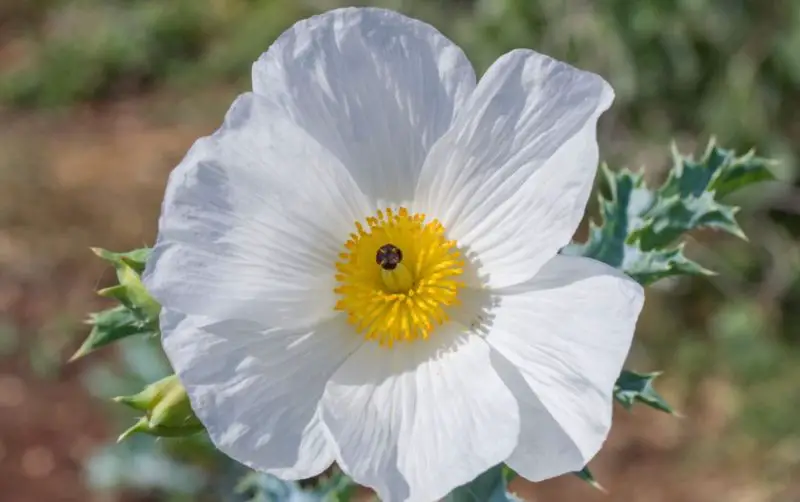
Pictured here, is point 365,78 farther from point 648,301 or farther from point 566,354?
point 648,301

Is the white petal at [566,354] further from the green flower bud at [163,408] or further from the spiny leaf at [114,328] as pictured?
the spiny leaf at [114,328]

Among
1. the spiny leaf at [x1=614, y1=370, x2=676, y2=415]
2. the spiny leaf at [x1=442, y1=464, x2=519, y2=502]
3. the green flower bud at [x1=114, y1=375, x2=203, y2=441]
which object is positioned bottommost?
the spiny leaf at [x1=442, y1=464, x2=519, y2=502]

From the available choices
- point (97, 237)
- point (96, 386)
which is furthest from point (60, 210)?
point (96, 386)

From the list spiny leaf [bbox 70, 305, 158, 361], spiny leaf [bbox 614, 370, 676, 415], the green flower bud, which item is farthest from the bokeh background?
spiny leaf [bbox 614, 370, 676, 415]

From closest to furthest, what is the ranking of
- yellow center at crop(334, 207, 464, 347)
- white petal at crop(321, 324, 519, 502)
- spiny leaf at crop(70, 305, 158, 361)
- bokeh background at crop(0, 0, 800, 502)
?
white petal at crop(321, 324, 519, 502), yellow center at crop(334, 207, 464, 347), spiny leaf at crop(70, 305, 158, 361), bokeh background at crop(0, 0, 800, 502)

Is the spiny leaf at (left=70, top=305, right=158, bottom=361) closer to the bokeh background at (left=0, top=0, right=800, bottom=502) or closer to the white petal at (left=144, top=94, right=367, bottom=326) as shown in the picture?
the white petal at (left=144, top=94, right=367, bottom=326)

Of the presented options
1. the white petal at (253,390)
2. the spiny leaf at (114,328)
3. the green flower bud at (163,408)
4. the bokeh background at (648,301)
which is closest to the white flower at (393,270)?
the white petal at (253,390)
